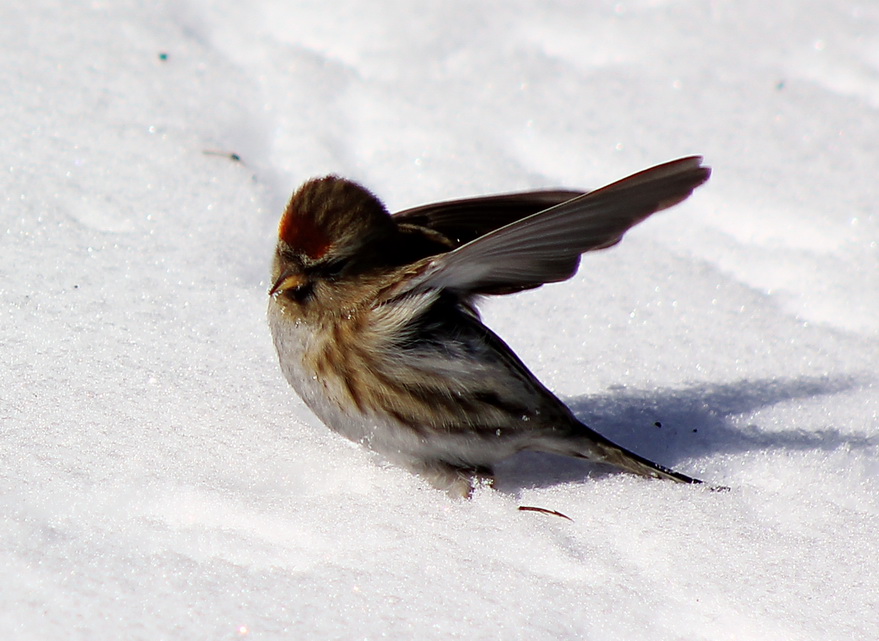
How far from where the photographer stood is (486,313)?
3510mm

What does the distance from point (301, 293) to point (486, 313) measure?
0.95 m

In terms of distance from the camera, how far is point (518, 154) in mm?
4434

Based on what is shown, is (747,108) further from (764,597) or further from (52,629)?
(52,629)

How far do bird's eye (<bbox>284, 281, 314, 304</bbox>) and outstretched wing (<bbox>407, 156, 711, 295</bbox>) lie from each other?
0.30 metres

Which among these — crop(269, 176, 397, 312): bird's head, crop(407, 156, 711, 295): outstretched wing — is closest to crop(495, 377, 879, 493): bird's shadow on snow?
crop(407, 156, 711, 295): outstretched wing

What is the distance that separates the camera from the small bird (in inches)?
102

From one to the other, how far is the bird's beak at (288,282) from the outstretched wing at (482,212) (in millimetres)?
479

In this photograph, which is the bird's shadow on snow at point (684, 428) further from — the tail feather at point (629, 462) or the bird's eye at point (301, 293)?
the bird's eye at point (301, 293)

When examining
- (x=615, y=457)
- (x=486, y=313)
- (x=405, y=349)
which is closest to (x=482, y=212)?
(x=486, y=313)

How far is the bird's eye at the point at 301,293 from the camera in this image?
270 centimetres

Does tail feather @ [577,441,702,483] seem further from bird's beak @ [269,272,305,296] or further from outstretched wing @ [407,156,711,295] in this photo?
bird's beak @ [269,272,305,296]

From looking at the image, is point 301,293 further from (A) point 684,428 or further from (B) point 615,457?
(A) point 684,428

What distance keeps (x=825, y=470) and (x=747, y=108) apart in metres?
2.43

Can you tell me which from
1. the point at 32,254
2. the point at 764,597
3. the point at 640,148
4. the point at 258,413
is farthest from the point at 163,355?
the point at 640,148
